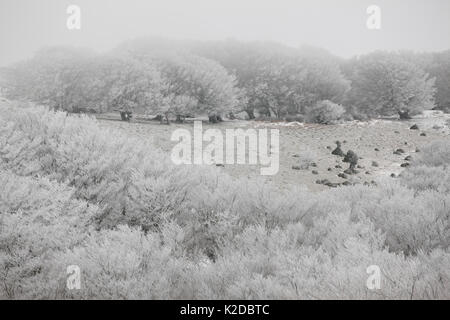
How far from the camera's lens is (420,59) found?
43062 millimetres

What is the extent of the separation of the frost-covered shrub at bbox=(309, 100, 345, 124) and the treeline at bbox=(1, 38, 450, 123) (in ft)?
0.30

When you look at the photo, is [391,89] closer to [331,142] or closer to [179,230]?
[331,142]

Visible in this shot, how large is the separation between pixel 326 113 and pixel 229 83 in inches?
376

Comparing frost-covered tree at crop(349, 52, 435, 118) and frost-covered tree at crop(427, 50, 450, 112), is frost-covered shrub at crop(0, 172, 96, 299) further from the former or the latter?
frost-covered tree at crop(427, 50, 450, 112)

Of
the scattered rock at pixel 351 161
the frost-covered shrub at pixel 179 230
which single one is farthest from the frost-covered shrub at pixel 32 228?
the scattered rock at pixel 351 161

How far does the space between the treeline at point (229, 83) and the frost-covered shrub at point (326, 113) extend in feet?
0.30

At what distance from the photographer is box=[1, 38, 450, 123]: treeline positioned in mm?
30219

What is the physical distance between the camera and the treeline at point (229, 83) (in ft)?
99.1

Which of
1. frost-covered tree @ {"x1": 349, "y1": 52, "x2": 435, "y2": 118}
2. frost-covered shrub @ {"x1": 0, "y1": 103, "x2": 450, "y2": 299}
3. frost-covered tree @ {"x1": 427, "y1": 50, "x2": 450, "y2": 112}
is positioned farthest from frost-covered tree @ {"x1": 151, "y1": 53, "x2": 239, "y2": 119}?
frost-covered tree @ {"x1": 427, "y1": 50, "x2": 450, "y2": 112}

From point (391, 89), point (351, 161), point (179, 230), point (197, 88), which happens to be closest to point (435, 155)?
point (351, 161)

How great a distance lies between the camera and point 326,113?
3247cm

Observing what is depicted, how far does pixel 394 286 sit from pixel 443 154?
12.7 meters
